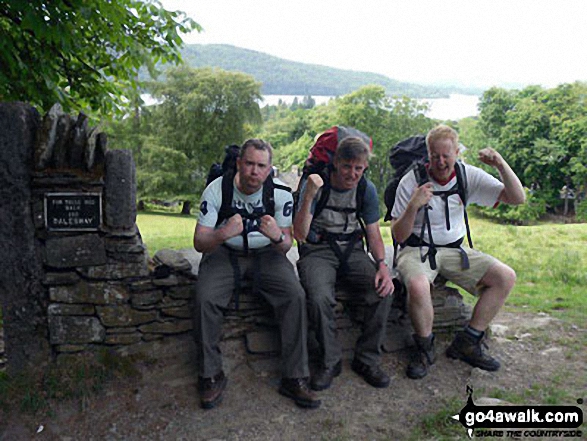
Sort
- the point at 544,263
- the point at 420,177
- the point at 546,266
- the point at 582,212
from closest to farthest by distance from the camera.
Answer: the point at 420,177 → the point at 546,266 → the point at 544,263 → the point at 582,212

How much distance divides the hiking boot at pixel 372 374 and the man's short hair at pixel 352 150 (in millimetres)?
1825

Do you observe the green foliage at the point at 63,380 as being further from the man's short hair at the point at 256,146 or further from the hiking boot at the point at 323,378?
the man's short hair at the point at 256,146

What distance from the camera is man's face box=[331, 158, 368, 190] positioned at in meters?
4.12

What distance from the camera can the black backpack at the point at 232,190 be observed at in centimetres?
406

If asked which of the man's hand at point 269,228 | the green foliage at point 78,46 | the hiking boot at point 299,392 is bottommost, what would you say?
the hiking boot at point 299,392

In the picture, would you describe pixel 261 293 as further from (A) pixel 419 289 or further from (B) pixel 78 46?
(B) pixel 78 46

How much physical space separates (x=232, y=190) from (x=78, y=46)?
3.32 metres

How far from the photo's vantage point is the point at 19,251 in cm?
397

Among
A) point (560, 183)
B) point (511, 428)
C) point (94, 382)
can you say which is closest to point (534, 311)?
point (511, 428)

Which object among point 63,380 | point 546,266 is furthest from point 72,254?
point 546,266

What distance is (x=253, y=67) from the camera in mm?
122438
